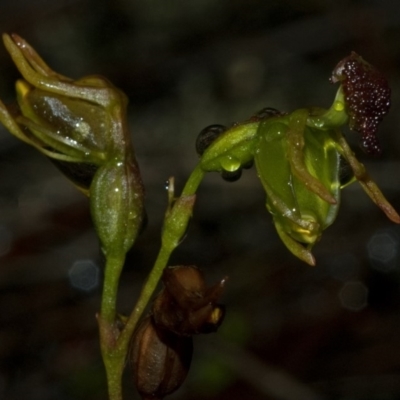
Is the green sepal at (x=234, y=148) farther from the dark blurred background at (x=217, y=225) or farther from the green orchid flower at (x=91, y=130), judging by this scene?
the dark blurred background at (x=217, y=225)

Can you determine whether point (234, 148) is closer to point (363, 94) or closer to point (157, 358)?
point (363, 94)

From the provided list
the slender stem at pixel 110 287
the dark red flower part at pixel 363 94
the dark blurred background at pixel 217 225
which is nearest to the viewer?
the dark red flower part at pixel 363 94

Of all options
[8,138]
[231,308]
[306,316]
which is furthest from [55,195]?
[306,316]

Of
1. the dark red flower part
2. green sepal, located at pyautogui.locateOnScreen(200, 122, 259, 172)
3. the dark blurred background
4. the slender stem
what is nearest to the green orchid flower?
the slender stem

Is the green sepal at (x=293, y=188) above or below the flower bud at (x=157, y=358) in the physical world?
above

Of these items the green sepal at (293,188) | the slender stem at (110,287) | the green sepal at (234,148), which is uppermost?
the green sepal at (234,148)

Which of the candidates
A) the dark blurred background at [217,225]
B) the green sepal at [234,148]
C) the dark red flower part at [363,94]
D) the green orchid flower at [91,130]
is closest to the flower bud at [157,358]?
the green orchid flower at [91,130]

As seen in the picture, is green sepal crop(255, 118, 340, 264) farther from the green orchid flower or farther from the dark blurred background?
the dark blurred background

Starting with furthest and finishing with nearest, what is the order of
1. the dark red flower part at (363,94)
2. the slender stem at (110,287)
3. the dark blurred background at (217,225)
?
1. the dark blurred background at (217,225)
2. the slender stem at (110,287)
3. the dark red flower part at (363,94)
